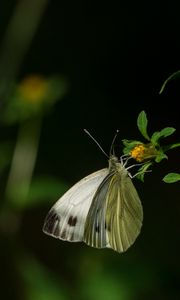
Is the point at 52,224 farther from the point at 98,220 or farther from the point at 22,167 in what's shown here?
the point at 22,167

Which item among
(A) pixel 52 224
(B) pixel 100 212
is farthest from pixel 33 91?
(A) pixel 52 224

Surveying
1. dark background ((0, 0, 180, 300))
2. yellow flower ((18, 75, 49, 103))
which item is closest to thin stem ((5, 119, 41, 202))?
yellow flower ((18, 75, 49, 103))

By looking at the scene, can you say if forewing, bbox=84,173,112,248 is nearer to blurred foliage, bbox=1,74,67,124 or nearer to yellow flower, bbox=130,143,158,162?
yellow flower, bbox=130,143,158,162

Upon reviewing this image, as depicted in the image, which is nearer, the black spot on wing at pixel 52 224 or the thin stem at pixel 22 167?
the black spot on wing at pixel 52 224

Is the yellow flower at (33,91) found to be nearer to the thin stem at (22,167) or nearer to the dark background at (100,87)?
the thin stem at (22,167)

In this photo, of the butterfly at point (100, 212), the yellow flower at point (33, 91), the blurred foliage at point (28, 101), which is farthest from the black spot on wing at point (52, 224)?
the yellow flower at point (33, 91)

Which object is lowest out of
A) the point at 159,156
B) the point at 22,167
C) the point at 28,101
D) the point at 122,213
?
the point at 122,213

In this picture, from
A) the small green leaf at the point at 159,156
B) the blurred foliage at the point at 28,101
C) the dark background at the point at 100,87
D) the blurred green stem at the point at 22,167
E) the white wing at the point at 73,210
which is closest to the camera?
the small green leaf at the point at 159,156

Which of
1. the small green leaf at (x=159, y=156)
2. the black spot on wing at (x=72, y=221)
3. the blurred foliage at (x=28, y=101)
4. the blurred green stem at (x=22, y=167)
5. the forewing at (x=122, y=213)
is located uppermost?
the blurred foliage at (x=28, y=101)
